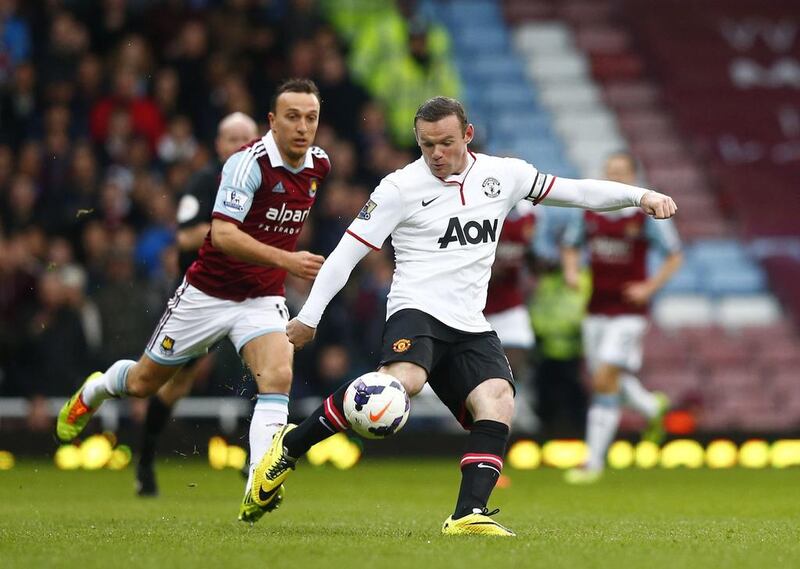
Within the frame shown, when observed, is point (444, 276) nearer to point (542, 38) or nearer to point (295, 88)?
point (295, 88)

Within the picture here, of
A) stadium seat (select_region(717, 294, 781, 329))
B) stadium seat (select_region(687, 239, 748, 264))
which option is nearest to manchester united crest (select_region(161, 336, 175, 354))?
stadium seat (select_region(717, 294, 781, 329))

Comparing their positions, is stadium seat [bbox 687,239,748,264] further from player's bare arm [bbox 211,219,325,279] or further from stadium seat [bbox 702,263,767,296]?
player's bare arm [bbox 211,219,325,279]

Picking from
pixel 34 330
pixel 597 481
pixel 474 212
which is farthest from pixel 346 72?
pixel 474 212

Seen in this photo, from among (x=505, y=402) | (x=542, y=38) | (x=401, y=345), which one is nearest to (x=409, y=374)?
(x=401, y=345)

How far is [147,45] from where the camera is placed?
1734 centimetres

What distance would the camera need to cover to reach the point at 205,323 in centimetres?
909

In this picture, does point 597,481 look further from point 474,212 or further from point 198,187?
point 474,212

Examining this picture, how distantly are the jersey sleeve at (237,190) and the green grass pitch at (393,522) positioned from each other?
1626 millimetres

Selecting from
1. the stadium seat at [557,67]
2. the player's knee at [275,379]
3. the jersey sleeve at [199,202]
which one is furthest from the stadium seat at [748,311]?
the player's knee at [275,379]

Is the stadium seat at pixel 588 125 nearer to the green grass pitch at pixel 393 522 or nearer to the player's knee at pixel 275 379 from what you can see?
the green grass pitch at pixel 393 522

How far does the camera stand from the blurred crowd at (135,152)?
1449 cm

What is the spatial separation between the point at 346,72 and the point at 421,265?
10.4 meters

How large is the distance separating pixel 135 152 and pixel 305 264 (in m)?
8.24

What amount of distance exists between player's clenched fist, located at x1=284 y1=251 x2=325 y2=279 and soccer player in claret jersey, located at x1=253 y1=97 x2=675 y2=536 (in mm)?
262
